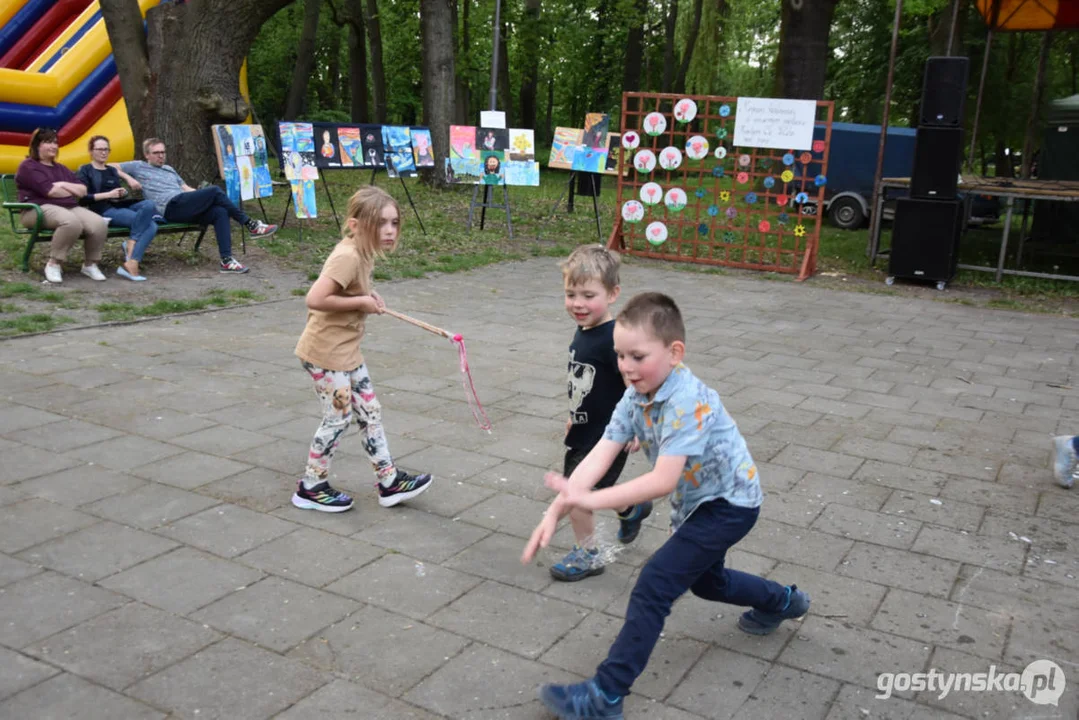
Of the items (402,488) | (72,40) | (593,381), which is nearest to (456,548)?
(402,488)

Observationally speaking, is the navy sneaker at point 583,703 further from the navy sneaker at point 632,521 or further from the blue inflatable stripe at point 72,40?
the blue inflatable stripe at point 72,40

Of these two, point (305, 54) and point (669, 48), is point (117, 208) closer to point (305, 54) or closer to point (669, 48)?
point (305, 54)

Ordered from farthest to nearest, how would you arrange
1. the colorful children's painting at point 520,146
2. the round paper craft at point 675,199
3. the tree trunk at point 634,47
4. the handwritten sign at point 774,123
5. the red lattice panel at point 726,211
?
the tree trunk at point 634,47
the colorful children's painting at point 520,146
the round paper craft at point 675,199
the red lattice panel at point 726,211
the handwritten sign at point 774,123

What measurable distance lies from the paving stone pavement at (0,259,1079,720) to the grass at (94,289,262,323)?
798 mm

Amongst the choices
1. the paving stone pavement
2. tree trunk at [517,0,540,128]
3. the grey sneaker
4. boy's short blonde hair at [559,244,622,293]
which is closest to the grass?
the paving stone pavement

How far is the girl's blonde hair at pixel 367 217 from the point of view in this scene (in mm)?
3895

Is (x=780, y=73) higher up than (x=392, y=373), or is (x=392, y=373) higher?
(x=780, y=73)

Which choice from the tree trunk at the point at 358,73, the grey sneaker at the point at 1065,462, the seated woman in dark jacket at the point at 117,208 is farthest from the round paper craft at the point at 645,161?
the tree trunk at the point at 358,73

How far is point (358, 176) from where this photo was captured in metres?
22.5

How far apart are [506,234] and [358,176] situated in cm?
966

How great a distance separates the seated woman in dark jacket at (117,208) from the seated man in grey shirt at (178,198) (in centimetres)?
22

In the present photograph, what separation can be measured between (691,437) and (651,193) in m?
10.3

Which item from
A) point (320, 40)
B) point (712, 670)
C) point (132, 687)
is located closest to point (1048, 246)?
point (712, 670)

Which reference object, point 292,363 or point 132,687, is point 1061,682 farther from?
point 292,363
